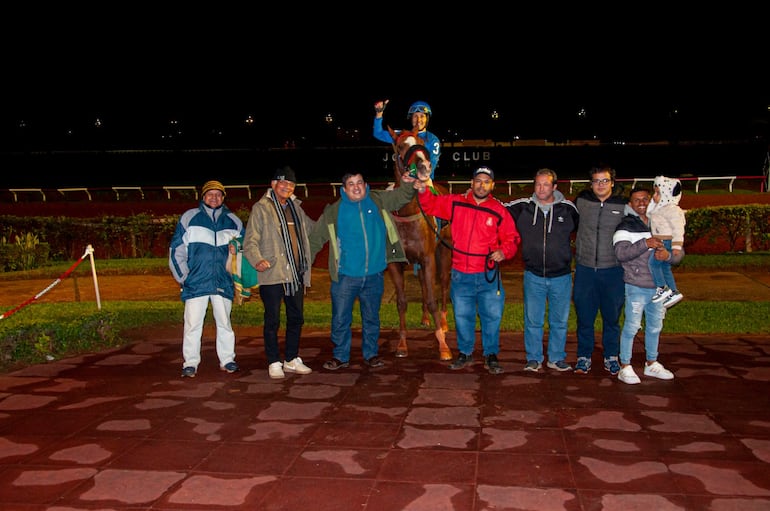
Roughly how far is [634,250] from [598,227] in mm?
401

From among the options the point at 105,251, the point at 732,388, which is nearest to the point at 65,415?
the point at 732,388

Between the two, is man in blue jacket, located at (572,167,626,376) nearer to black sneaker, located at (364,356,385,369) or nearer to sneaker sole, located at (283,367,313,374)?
black sneaker, located at (364,356,385,369)

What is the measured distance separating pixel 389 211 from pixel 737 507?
4.02 m

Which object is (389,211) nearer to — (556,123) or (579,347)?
(579,347)

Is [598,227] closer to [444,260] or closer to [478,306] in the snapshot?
[478,306]

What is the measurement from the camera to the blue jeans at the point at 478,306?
20.9 feet

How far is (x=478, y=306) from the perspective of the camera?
21.4 feet

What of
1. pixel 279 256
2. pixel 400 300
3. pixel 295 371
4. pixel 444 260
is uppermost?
pixel 279 256

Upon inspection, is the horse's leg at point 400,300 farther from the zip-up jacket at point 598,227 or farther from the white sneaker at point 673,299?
the white sneaker at point 673,299

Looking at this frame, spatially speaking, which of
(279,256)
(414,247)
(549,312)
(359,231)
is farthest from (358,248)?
(549,312)

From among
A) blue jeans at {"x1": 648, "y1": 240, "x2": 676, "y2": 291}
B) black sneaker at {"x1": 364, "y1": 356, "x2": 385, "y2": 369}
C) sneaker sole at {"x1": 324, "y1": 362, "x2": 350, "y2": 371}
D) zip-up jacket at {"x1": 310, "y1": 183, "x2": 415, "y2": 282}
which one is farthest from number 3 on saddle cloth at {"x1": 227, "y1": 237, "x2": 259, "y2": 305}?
blue jeans at {"x1": 648, "y1": 240, "x2": 676, "y2": 291}

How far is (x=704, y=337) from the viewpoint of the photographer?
7312 millimetres

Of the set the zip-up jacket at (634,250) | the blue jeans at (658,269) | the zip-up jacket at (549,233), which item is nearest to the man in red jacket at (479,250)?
the zip-up jacket at (549,233)

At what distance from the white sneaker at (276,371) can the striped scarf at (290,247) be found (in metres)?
0.68
